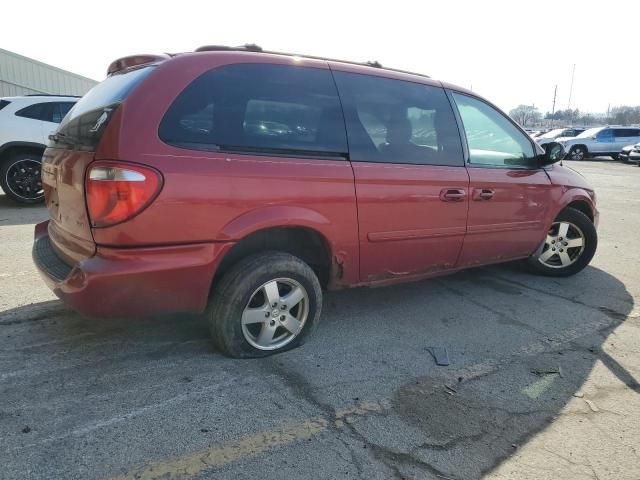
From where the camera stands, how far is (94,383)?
A: 264 cm

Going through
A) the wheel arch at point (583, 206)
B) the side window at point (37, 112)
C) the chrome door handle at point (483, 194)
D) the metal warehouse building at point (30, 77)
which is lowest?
the wheel arch at point (583, 206)

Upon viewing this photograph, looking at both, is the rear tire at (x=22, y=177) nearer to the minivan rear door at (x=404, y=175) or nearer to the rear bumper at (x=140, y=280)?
the rear bumper at (x=140, y=280)

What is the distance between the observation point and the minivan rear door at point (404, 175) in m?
3.21

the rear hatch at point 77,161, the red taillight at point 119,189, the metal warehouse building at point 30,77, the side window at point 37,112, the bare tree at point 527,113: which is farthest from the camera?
the bare tree at point 527,113

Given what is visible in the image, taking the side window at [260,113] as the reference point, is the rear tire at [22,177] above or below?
below

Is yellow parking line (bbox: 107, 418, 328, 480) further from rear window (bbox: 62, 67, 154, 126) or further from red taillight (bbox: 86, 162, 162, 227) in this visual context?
rear window (bbox: 62, 67, 154, 126)

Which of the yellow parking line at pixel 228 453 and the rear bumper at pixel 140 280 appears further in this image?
the rear bumper at pixel 140 280

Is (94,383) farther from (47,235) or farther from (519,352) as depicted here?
(519,352)

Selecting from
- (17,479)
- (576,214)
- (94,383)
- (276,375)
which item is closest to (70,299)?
(94,383)

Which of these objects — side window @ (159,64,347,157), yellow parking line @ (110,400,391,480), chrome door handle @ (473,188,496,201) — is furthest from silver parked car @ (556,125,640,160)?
yellow parking line @ (110,400,391,480)

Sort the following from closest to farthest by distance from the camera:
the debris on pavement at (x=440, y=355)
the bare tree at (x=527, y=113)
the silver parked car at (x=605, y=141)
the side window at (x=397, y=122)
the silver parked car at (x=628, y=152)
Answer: the debris on pavement at (x=440, y=355) → the side window at (x=397, y=122) → the silver parked car at (x=628, y=152) → the silver parked car at (x=605, y=141) → the bare tree at (x=527, y=113)

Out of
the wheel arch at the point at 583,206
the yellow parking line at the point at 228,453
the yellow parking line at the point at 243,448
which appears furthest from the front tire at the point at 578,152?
the yellow parking line at the point at 228,453

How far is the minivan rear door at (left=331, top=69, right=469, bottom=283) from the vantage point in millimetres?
3213

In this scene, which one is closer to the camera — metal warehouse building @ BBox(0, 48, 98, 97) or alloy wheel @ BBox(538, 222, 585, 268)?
alloy wheel @ BBox(538, 222, 585, 268)
